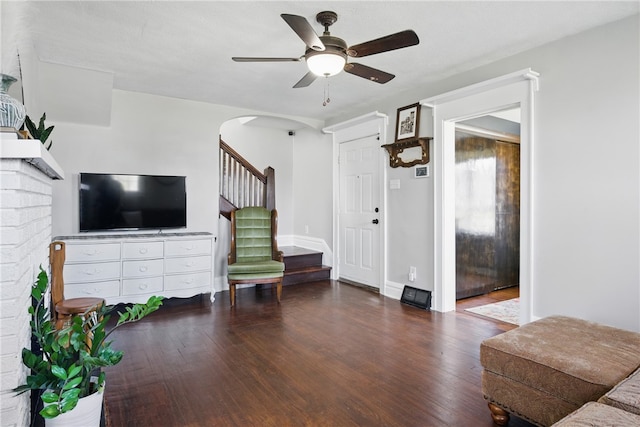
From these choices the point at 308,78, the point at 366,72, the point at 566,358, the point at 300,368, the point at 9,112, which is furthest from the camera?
the point at 308,78

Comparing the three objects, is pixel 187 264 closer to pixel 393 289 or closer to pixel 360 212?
pixel 360 212

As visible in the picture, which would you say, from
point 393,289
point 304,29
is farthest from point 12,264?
point 393,289

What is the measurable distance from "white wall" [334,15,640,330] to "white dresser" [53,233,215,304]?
352cm

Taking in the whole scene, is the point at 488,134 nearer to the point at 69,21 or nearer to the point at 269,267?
the point at 269,267

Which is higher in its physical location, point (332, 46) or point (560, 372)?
point (332, 46)

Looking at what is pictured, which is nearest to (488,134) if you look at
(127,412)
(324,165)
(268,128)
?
(324,165)

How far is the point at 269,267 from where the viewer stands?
4.36m

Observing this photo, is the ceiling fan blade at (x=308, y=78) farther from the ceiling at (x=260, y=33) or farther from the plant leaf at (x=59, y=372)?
the plant leaf at (x=59, y=372)

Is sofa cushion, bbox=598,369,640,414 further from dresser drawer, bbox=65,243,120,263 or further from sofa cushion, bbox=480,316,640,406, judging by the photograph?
dresser drawer, bbox=65,243,120,263

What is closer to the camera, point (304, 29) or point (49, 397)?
point (49, 397)

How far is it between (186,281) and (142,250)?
0.60 meters

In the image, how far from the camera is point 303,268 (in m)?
5.64

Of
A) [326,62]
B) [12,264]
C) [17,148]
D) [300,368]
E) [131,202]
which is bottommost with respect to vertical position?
[300,368]

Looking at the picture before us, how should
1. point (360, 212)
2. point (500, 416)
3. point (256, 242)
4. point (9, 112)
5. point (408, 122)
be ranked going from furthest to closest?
point (360, 212) < point (256, 242) < point (408, 122) < point (500, 416) < point (9, 112)
